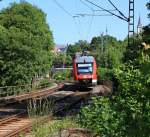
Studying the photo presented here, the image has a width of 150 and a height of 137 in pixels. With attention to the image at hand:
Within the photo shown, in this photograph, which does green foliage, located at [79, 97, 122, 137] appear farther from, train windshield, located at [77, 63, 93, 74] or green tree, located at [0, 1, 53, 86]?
green tree, located at [0, 1, 53, 86]

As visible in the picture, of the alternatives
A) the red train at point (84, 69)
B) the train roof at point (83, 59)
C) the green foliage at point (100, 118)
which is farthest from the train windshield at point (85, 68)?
the green foliage at point (100, 118)

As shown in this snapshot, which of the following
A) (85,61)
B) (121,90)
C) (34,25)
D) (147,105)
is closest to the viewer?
(147,105)

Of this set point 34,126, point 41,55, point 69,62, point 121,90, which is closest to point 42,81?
point 41,55

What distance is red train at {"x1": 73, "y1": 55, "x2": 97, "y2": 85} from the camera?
52.5m

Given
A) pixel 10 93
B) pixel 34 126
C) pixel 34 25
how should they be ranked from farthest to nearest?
pixel 34 25, pixel 10 93, pixel 34 126

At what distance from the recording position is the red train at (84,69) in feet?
172

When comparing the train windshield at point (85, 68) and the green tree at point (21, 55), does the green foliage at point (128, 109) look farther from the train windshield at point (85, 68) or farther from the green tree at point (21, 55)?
the green tree at point (21, 55)

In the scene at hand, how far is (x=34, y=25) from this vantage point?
72.4 meters

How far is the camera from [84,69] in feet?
173

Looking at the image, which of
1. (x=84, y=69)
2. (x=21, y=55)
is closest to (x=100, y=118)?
(x=84, y=69)

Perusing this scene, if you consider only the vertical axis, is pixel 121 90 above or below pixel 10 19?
below

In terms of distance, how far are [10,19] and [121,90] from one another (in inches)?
2502

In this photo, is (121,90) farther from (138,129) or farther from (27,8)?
(27,8)

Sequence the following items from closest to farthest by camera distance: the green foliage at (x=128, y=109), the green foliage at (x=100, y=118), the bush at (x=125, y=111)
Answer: the green foliage at (x=128, y=109) → the bush at (x=125, y=111) → the green foliage at (x=100, y=118)
